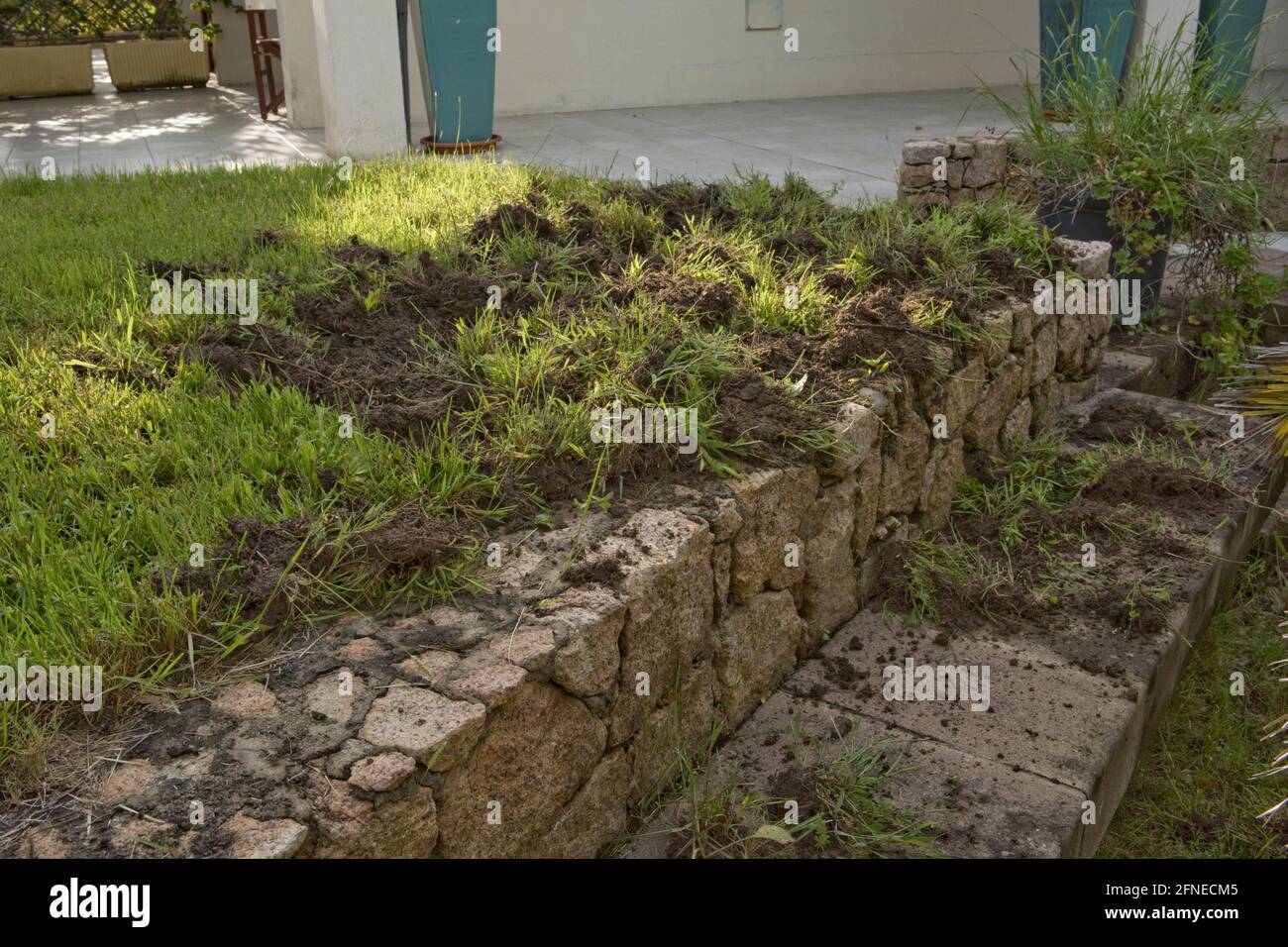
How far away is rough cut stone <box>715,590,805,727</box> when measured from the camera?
2.87 metres

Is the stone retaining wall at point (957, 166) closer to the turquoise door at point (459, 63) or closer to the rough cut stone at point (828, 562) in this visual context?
the rough cut stone at point (828, 562)

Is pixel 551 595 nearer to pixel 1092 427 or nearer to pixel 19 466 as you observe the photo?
pixel 19 466

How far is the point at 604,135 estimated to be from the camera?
29.8 feet

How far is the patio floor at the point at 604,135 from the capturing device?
24.5 feet

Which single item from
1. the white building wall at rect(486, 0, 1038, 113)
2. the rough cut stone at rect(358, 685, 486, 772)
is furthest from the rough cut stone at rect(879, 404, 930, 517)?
the white building wall at rect(486, 0, 1038, 113)

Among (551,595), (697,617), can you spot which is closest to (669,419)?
(697,617)

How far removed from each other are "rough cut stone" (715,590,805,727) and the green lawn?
101 centimetres

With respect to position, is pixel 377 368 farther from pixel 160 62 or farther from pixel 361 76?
pixel 160 62

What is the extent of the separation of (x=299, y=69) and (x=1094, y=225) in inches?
263

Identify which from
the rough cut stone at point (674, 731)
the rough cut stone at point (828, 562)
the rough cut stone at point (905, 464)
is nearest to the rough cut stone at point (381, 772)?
the rough cut stone at point (674, 731)

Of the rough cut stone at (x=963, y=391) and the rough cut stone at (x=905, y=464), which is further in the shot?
the rough cut stone at (x=963, y=391)

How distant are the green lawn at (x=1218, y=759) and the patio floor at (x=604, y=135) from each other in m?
3.30

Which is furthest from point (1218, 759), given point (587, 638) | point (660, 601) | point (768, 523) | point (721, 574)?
point (587, 638)

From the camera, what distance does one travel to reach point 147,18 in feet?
43.1
